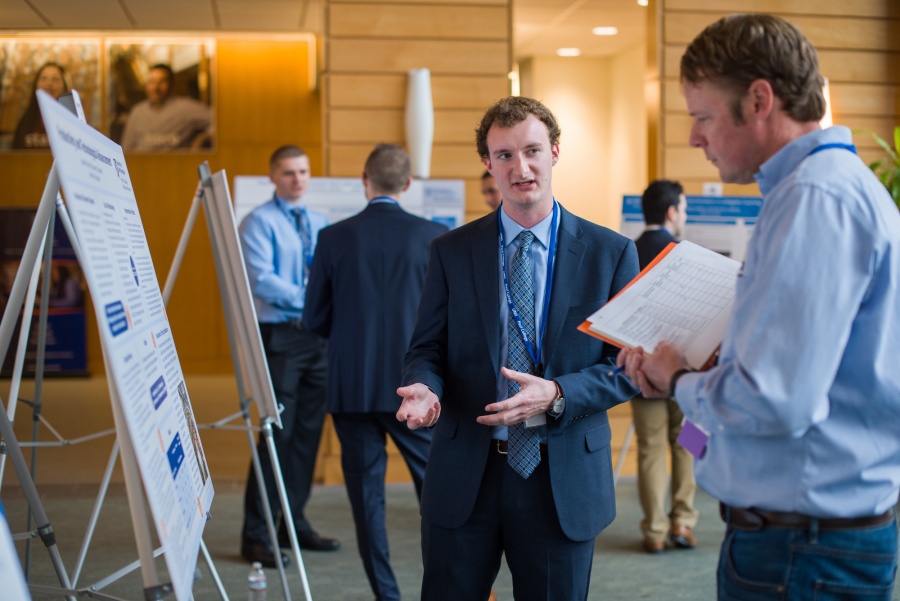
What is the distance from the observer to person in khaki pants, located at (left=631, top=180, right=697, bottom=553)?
4.56 metres

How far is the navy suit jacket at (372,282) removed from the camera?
388 centimetres

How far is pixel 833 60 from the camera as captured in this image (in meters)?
6.52

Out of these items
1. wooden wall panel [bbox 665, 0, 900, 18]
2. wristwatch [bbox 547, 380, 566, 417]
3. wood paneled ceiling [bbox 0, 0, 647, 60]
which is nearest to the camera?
wristwatch [bbox 547, 380, 566, 417]

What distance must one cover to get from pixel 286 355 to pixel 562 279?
2.56 m

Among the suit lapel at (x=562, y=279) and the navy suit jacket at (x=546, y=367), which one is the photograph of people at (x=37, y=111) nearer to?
the navy suit jacket at (x=546, y=367)

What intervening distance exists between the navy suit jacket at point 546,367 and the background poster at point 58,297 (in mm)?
9504

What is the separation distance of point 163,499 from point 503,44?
522 centimetres

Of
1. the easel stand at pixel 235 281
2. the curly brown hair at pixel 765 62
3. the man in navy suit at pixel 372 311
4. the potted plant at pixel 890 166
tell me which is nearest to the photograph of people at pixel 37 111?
the man in navy suit at pixel 372 311

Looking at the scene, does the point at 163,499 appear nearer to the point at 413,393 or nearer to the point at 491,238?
the point at 413,393

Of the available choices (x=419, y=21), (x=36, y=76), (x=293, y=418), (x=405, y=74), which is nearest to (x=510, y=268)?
(x=293, y=418)

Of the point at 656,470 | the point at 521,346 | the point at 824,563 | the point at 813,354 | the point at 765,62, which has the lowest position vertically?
the point at 656,470

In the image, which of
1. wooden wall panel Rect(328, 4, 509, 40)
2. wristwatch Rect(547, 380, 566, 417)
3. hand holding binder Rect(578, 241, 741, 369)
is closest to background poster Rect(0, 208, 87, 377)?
wooden wall panel Rect(328, 4, 509, 40)

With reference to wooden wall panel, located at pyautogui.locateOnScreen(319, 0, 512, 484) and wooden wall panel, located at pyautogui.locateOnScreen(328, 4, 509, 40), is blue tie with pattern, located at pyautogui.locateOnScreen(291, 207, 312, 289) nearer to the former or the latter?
wooden wall panel, located at pyautogui.locateOnScreen(319, 0, 512, 484)

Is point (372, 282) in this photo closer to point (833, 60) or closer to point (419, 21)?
point (419, 21)
